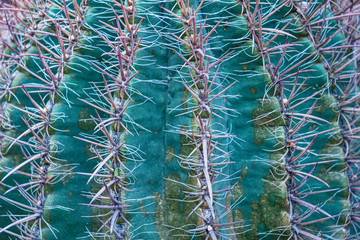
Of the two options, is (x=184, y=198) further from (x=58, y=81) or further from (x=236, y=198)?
(x=58, y=81)

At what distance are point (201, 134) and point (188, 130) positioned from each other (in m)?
0.05

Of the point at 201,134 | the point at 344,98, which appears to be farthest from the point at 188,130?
the point at 344,98

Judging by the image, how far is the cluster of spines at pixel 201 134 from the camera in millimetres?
986

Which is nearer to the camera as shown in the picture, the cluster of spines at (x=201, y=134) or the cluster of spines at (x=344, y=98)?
the cluster of spines at (x=201, y=134)

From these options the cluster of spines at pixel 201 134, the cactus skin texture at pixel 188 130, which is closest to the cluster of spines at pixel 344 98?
the cactus skin texture at pixel 188 130

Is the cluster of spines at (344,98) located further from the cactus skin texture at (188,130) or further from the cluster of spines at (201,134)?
the cluster of spines at (201,134)

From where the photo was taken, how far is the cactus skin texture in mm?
1039

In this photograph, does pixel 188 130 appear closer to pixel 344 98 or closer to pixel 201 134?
pixel 201 134

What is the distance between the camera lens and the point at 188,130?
1.04 m

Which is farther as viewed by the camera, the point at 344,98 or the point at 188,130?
the point at 344,98

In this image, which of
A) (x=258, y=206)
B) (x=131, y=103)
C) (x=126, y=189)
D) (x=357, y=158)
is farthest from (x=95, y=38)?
(x=357, y=158)

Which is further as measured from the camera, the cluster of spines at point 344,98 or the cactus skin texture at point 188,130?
the cluster of spines at point 344,98

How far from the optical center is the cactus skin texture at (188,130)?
1.04 m

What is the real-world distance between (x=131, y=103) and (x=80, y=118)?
0.70 feet
